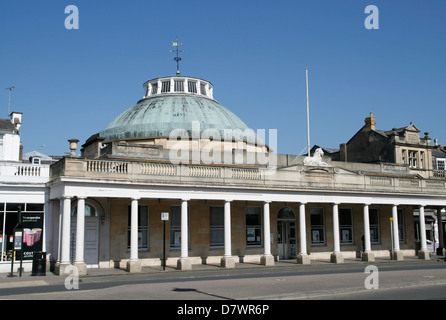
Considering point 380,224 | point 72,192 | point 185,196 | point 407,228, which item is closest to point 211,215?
point 185,196

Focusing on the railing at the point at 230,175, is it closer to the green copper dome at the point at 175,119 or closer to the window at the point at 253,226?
the window at the point at 253,226

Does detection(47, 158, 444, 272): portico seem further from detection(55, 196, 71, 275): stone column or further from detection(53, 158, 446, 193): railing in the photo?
detection(53, 158, 446, 193): railing

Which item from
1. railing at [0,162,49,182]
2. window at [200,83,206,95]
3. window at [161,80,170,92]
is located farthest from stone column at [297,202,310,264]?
window at [161,80,170,92]

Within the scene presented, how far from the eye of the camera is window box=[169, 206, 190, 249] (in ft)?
92.5

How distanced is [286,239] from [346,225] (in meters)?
5.23

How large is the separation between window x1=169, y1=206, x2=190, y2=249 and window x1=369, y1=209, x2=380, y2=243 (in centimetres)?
1484

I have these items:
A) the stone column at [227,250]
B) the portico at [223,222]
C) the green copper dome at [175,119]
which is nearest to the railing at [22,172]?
the portico at [223,222]

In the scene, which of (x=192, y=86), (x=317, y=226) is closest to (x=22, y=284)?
(x=317, y=226)

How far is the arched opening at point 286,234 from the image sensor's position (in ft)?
104

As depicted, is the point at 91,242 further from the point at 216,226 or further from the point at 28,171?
the point at 216,226

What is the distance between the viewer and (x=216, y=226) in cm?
2956

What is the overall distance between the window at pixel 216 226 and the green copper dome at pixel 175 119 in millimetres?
6053
